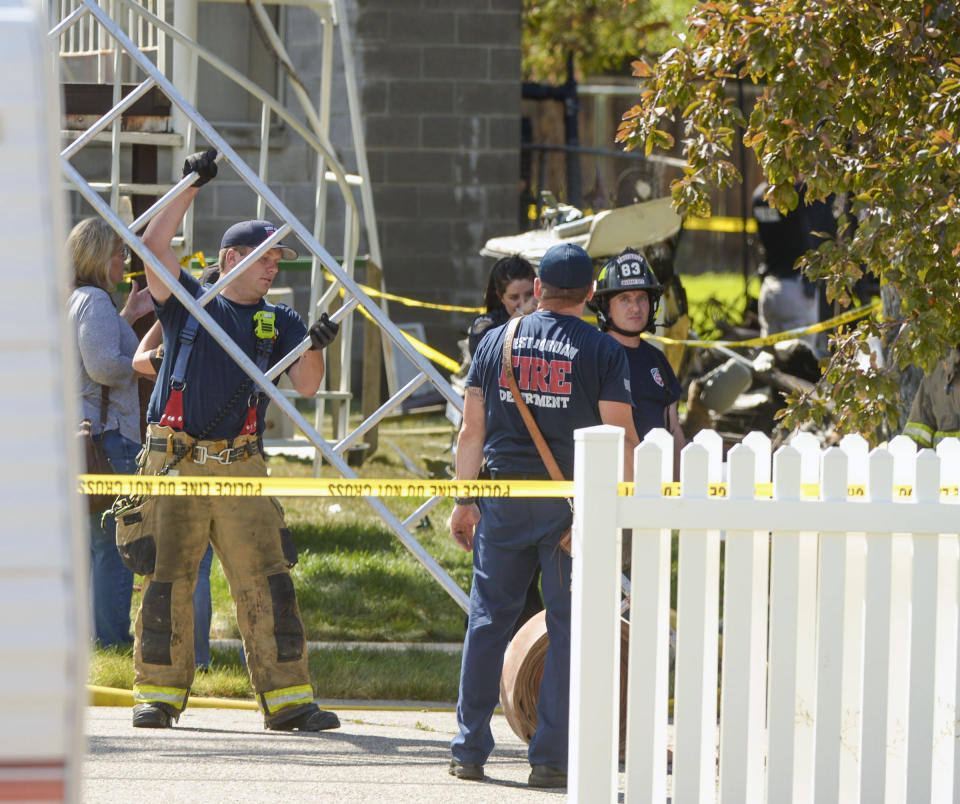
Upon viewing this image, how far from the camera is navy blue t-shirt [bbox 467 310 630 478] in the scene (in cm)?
497

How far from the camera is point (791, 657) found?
4098mm

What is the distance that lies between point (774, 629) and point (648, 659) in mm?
365

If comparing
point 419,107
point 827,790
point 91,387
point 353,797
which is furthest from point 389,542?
point 419,107

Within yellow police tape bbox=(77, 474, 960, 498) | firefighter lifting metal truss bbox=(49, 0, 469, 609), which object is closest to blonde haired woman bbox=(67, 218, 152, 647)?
firefighter lifting metal truss bbox=(49, 0, 469, 609)

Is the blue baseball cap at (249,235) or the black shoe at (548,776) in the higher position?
the blue baseball cap at (249,235)

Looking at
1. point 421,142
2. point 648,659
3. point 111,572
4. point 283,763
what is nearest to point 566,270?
point 648,659

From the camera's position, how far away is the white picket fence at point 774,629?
13.2ft

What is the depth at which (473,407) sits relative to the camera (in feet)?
17.1

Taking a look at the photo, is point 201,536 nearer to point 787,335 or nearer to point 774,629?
point 774,629

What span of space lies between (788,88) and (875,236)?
2.10ft

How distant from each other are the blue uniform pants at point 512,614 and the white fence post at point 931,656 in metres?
1.21

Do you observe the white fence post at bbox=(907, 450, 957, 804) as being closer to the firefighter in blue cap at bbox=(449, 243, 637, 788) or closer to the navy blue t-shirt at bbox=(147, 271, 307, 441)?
the firefighter in blue cap at bbox=(449, 243, 637, 788)

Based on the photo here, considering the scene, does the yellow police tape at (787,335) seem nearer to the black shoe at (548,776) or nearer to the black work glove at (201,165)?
the black work glove at (201,165)

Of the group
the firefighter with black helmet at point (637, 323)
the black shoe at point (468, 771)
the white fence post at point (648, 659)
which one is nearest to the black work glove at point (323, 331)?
the firefighter with black helmet at point (637, 323)
